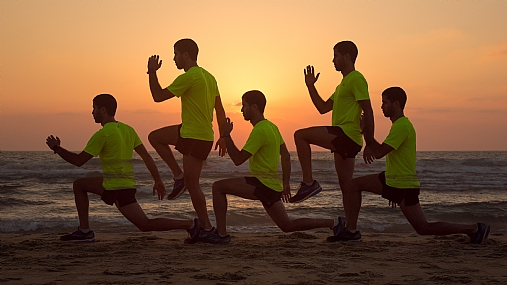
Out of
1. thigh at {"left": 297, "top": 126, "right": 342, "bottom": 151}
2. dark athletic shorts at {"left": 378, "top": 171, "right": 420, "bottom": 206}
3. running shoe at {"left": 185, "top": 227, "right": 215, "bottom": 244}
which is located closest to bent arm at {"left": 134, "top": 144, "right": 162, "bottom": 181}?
running shoe at {"left": 185, "top": 227, "right": 215, "bottom": 244}

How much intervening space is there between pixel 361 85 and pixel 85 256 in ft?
12.2

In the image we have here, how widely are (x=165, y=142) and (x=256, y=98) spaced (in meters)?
1.42

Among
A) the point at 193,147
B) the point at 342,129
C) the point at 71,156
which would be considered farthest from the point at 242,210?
the point at 71,156

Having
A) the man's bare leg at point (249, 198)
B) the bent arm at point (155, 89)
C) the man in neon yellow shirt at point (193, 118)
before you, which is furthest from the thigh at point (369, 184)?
the bent arm at point (155, 89)

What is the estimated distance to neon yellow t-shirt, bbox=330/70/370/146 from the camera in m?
6.74

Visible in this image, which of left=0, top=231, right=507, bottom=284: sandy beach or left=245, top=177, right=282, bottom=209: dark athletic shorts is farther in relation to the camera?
left=245, top=177, right=282, bottom=209: dark athletic shorts

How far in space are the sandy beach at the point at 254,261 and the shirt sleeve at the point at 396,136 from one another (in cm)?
127

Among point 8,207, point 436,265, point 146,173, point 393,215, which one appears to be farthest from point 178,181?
point 146,173

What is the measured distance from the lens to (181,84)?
674 cm

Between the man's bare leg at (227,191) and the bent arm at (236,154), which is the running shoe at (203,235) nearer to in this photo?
the man's bare leg at (227,191)

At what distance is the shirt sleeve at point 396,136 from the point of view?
6.38 meters

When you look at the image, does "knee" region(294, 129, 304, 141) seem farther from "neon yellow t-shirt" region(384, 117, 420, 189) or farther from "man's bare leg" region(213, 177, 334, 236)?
"neon yellow t-shirt" region(384, 117, 420, 189)

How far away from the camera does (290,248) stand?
680 centimetres

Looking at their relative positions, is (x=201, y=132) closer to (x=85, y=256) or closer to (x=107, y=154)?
(x=107, y=154)
